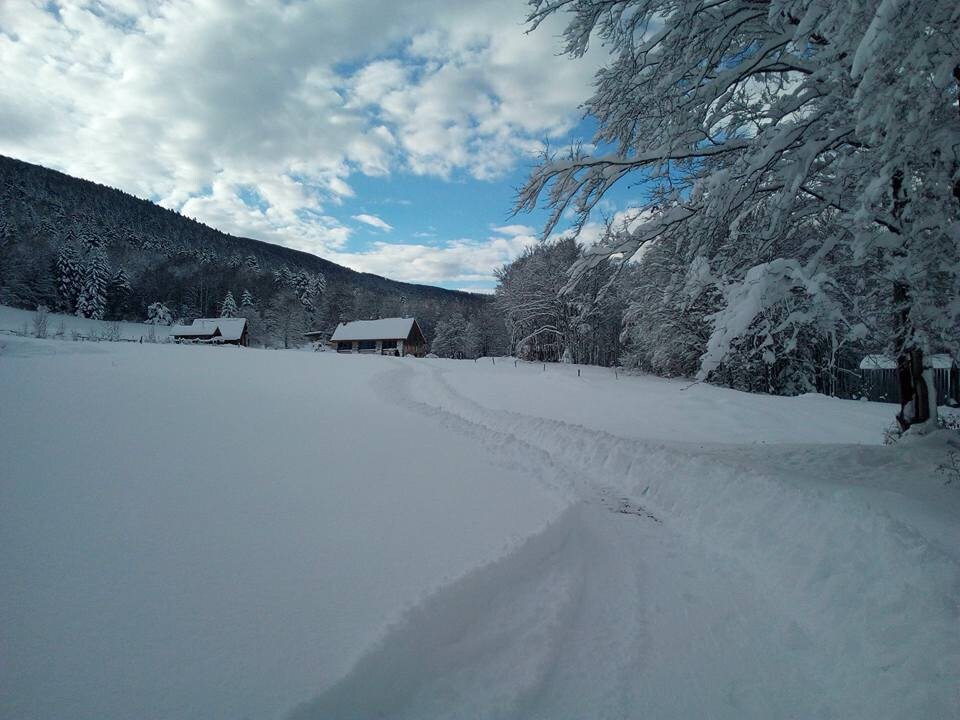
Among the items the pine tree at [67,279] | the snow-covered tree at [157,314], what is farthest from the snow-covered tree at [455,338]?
the pine tree at [67,279]

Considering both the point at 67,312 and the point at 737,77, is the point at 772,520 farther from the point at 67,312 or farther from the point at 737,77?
the point at 67,312

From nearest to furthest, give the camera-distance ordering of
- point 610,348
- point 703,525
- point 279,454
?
point 703,525, point 279,454, point 610,348

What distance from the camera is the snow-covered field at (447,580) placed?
2.33 meters

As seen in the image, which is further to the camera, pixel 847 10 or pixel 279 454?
pixel 279 454

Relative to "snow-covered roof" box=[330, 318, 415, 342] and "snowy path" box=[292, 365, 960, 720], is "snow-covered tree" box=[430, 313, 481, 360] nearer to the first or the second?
"snow-covered roof" box=[330, 318, 415, 342]

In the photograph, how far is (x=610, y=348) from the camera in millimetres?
45562

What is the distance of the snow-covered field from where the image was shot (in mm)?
2330

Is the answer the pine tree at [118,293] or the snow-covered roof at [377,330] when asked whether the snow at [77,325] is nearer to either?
the pine tree at [118,293]

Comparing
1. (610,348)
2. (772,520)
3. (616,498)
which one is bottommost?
(616,498)

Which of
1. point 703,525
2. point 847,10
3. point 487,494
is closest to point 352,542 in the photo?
point 487,494

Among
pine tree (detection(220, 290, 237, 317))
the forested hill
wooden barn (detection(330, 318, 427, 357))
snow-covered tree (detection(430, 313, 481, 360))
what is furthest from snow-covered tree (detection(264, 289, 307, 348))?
snow-covered tree (detection(430, 313, 481, 360))

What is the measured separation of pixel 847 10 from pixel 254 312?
8701cm

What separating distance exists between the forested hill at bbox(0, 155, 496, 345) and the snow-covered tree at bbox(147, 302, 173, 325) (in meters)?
2.63

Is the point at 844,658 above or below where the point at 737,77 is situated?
below
